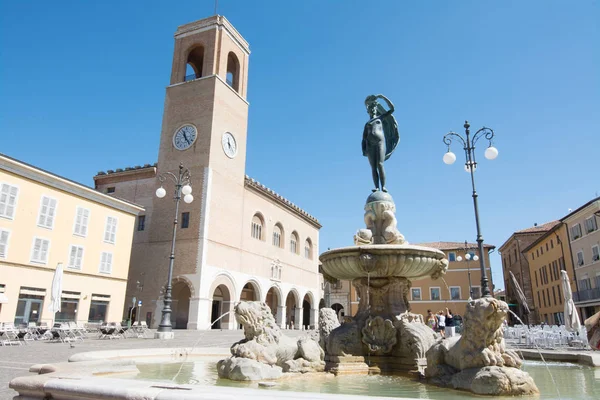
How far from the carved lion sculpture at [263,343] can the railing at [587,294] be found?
3375 cm

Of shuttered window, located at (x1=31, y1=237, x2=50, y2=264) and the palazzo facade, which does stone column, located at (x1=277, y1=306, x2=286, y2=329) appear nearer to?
the palazzo facade

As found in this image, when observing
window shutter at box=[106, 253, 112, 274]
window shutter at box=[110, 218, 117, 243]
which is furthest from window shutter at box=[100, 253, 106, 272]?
window shutter at box=[110, 218, 117, 243]

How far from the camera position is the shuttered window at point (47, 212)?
79.5ft

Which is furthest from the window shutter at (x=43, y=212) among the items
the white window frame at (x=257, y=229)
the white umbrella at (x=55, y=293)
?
the white window frame at (x=257, y=229)

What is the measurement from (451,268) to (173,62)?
40.8 metres

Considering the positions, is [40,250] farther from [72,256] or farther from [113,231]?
[113,231]

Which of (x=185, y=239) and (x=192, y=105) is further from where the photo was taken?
(x=192, y=105)

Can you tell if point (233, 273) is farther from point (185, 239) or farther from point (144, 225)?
point (144, 225)

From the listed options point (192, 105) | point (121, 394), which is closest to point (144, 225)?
point (192, 105)

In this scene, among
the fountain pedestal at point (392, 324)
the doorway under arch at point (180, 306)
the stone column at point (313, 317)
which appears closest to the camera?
the fountain pedestal at point (392, 324)

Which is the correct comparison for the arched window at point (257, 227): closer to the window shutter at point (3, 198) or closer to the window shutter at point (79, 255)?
the window shutter at point (79, 255)

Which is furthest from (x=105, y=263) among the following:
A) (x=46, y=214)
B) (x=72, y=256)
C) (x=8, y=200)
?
(x=8, y=200)

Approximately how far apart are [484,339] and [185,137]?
32.1 metres

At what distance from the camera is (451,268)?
55.0m
